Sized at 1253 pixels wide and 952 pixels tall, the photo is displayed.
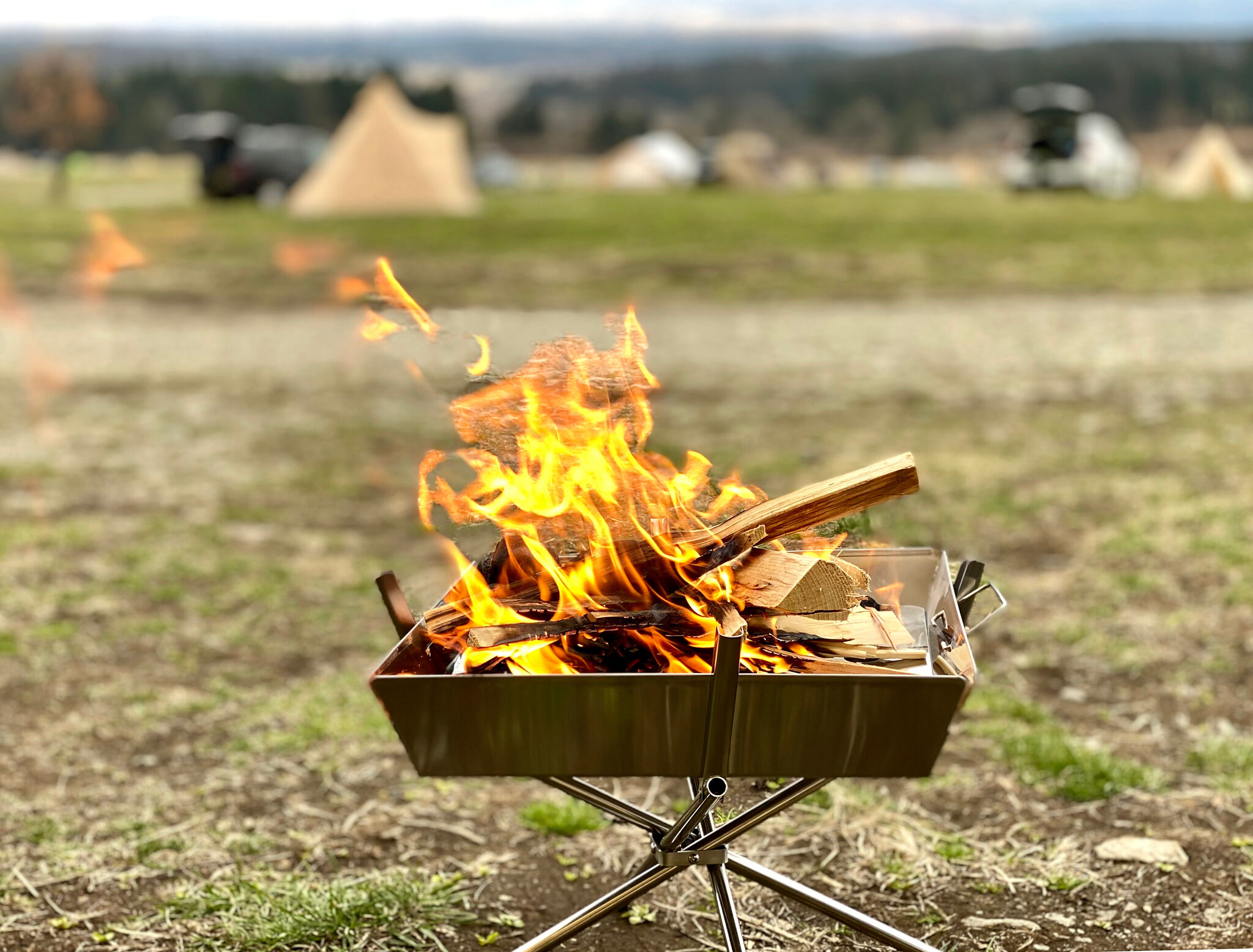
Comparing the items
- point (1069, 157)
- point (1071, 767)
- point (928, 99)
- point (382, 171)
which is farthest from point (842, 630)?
point (928, 99)

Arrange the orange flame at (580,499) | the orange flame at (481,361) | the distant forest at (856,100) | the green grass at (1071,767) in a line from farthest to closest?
the distant forest at (856,100), the green grass at (1071,767), the orange flame at (481,361), the orange flame at (580,499)

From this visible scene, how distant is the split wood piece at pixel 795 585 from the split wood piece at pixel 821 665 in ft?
0.25

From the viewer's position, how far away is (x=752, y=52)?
140m

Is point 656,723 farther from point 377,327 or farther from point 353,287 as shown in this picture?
point 353,287

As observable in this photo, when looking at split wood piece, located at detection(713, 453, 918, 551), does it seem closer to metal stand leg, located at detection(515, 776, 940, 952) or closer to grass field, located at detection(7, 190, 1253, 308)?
metal stand leg, located at detection(515, 776, 940, 952)

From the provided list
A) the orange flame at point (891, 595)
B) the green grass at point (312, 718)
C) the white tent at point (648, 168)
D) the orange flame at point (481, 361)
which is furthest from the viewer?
the white tent at point (648, 168)

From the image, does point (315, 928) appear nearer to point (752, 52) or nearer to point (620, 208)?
point (620, 208)

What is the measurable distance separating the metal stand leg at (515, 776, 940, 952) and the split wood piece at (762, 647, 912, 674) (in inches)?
7.5

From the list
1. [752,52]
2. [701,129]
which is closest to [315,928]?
[701,129]

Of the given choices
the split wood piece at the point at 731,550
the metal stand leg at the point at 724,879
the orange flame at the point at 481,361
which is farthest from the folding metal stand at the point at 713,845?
the orange flame at the point at 481,361

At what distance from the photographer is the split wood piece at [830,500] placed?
7.84 feet

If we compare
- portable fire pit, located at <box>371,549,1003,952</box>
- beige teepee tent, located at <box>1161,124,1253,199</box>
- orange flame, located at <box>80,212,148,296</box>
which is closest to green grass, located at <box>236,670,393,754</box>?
portable fire pit, located at <box>371,549,1003,952</box>

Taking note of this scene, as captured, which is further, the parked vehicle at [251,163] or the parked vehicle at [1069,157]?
the parked vehicle at [1069,157]

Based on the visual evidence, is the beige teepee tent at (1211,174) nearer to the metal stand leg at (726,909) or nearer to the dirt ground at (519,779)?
the dirt ground at (519,779)
